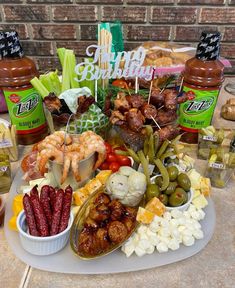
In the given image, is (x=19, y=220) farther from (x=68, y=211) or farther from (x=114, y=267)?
(x=114, y=267)

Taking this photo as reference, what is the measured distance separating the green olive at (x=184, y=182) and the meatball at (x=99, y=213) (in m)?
0.23

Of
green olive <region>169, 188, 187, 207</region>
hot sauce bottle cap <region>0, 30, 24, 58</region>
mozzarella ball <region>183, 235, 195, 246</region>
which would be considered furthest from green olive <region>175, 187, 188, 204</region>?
hot sauce bottle cap <region>0, 30, 24, 58</region>

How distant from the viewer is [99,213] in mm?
779

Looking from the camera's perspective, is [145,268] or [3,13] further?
[3,13]

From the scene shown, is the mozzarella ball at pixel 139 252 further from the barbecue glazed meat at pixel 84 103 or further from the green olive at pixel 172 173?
the barbecue glazed meat at pixel 84 103

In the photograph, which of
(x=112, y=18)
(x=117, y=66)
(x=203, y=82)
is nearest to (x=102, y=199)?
(x=117, y=66)

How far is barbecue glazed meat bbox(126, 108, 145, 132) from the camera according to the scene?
35.4 inches

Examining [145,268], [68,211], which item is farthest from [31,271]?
[145,268]

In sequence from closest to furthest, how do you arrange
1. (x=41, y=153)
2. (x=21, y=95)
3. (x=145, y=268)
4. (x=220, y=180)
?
(x=145, y=268), (x=41, y=153), (x=220, y=180), (x=21, y=95)

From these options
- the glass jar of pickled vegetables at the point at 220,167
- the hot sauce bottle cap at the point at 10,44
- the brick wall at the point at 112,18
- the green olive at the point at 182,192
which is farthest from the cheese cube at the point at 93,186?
the brick wall at the point at 112,18

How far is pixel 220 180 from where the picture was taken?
0.99 metres

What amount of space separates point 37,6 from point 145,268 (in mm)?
1398

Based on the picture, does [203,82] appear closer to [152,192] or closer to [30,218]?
[152,192]

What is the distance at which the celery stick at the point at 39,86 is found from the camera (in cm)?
106
